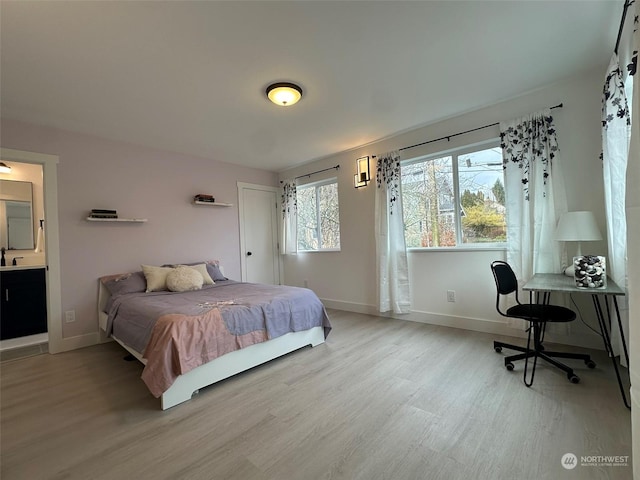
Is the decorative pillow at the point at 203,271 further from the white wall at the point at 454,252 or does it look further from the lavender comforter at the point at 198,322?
the white wall at the point at 454,252

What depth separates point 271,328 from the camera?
99.0 inches

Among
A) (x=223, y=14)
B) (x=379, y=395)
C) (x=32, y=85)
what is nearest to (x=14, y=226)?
(x=32, y=85)

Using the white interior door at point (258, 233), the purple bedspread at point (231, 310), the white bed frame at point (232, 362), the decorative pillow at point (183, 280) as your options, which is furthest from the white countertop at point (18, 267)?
the white interior door at point (258, 233)

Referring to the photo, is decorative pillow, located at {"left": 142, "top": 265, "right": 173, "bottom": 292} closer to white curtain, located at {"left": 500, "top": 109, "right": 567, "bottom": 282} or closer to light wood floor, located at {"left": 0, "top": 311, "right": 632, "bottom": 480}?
light wood floor, located at {"left": 0, "top": 311, "right": 632, "bottom": 480}

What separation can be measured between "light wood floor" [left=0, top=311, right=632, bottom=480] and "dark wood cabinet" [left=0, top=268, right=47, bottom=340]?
1.44m

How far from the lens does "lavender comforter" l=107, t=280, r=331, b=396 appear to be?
76.8 inches

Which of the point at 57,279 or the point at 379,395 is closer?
the point at 379,395

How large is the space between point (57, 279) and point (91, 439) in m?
2.24

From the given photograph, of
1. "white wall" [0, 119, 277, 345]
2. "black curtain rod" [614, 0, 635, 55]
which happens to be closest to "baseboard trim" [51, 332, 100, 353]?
"white wall" [0, 119, 277, 345]

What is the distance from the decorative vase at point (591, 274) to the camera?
1916 mm

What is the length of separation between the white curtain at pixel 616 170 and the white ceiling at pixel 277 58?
415 millimetres

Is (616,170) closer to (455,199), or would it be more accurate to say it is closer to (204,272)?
(455,199)

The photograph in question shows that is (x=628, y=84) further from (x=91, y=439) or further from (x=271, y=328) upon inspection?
(x=91, y=439)

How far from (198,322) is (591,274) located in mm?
2816
